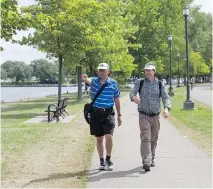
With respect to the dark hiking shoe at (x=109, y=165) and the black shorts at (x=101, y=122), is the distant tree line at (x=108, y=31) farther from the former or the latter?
the dark hiking shoe at (x=109, y=165)

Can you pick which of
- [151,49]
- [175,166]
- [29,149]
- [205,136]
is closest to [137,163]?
[175,166]

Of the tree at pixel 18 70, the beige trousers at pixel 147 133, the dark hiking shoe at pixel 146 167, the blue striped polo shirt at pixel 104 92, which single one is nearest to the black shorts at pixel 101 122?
the blue striped polo shirt at pixel 104 92

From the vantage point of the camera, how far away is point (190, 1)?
69500mm

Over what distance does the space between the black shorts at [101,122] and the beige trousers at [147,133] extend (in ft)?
1.82

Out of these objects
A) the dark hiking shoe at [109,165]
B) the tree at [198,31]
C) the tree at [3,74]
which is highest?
the tree at [198,31]

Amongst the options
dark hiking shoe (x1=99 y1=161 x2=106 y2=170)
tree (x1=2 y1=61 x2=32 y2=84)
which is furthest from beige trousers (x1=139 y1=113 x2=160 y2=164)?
tree (x1=2 y1=61 x2=32 y2=84)

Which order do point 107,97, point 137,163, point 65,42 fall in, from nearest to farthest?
point 107,97
point 137,163
point 65,42

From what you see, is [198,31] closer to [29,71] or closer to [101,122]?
[101,122]

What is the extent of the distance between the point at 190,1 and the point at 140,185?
220ft

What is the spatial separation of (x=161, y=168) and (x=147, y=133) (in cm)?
63

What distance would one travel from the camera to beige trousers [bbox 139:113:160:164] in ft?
23.2

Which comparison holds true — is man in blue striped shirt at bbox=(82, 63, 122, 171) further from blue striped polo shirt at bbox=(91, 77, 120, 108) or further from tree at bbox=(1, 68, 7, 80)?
tree at bbox=(1, 68, 7, 80)

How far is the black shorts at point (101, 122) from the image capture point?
23.0 ft

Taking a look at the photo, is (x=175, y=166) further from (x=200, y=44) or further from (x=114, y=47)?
(x=200, y=44)
